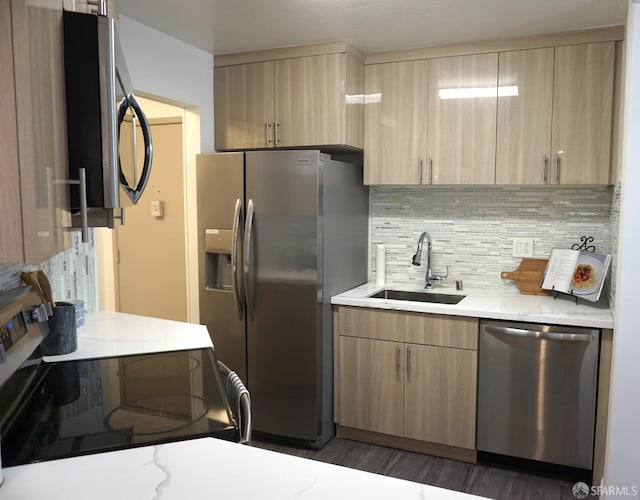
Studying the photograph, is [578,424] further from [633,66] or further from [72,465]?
[72,465]

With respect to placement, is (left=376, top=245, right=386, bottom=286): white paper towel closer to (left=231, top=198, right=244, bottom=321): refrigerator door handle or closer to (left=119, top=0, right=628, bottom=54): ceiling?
(left=231, top=198, right=244, bottom=321): refrigerator door handle

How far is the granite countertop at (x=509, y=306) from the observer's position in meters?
2.68

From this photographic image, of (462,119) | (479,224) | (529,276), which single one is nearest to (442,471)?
(529,276)

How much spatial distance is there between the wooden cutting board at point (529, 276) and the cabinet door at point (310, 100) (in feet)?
4.24

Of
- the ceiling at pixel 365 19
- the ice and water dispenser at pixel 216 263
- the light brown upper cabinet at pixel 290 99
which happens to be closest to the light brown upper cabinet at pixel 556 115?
the ceiling at pixel 365 19

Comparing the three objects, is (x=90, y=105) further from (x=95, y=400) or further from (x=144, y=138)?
(x=95, y=400)

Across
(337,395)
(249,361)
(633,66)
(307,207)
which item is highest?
(633,66)

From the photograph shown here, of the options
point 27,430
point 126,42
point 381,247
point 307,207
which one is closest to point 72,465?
point 27,430

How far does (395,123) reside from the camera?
3301 millimetres

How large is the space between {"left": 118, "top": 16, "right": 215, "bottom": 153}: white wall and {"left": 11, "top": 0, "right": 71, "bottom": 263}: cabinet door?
6.45 feet

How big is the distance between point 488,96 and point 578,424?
5.78ft

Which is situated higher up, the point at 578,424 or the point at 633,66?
the point at 633,66

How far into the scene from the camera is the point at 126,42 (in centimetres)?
279

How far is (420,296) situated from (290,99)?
141 cm
